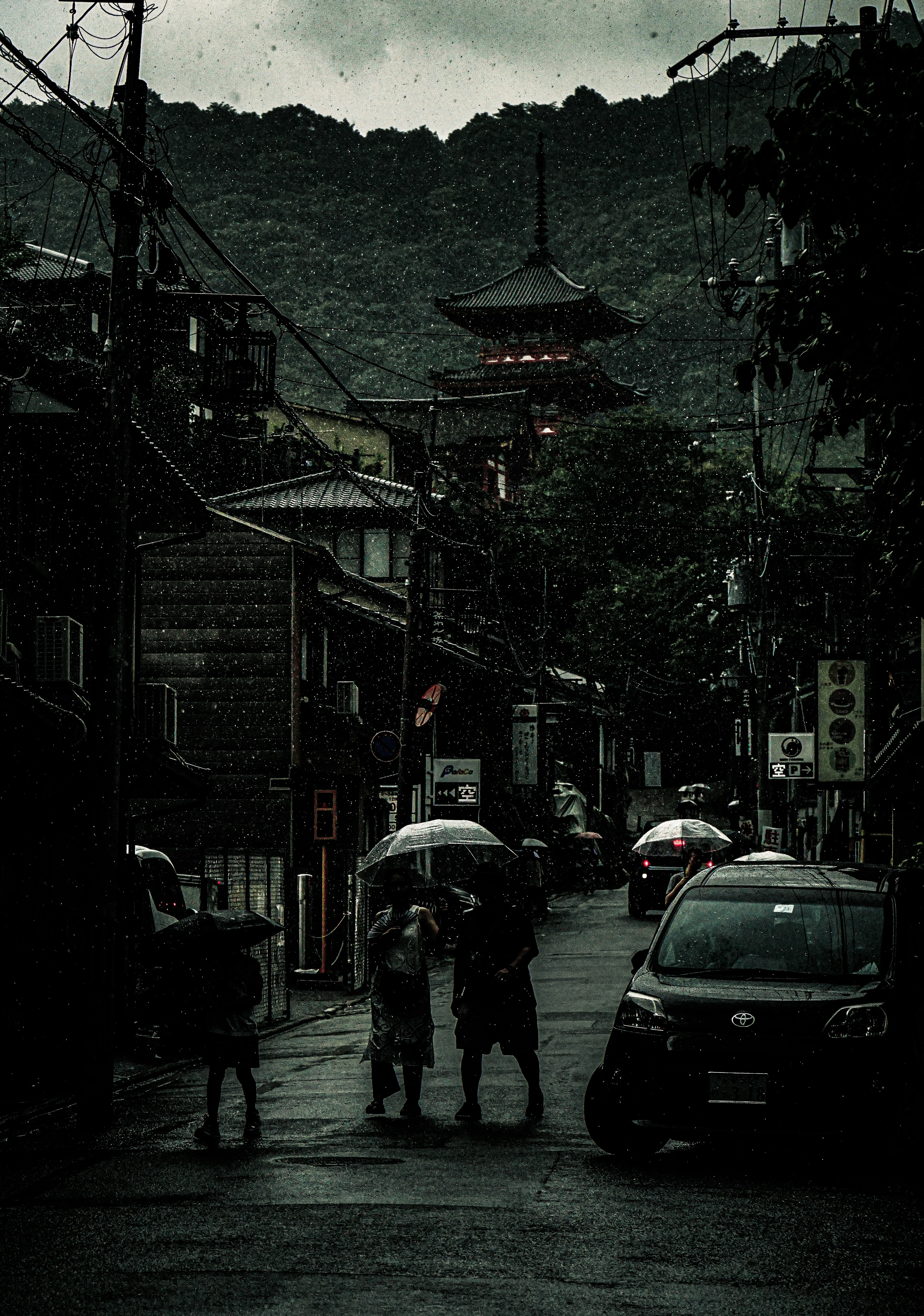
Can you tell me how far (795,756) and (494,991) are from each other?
98.5 feet

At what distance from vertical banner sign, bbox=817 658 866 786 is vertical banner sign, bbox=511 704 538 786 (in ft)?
65.7

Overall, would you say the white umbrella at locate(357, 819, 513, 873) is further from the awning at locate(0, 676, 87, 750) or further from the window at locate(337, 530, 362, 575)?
the window at locate(337, 530, 362, 575)

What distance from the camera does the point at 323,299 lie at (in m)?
126

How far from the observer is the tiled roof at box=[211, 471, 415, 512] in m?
45.9

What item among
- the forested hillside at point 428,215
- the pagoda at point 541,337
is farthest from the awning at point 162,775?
the forested hillside at point 428,215

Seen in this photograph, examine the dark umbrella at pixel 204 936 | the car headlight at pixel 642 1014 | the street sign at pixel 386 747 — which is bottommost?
the car headlight at pixel 642 1014

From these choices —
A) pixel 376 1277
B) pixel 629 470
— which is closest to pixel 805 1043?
pixel 376 1277

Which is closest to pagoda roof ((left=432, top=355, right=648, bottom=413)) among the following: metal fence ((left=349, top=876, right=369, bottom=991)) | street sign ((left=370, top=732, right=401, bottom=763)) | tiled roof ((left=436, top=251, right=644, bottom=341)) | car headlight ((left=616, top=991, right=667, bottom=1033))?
tiled roof ((left=436, top=251, right=644, bottom=341))

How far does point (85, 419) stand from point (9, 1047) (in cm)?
765

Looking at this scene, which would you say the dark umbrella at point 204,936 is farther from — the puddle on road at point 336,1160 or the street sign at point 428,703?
the street sign at point 428,703

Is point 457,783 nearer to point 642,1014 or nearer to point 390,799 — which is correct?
point 390,799

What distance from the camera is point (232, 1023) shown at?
12031 millimetres

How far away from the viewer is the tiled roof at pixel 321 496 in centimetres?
4594

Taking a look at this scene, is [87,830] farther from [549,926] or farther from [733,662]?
[733,662]
